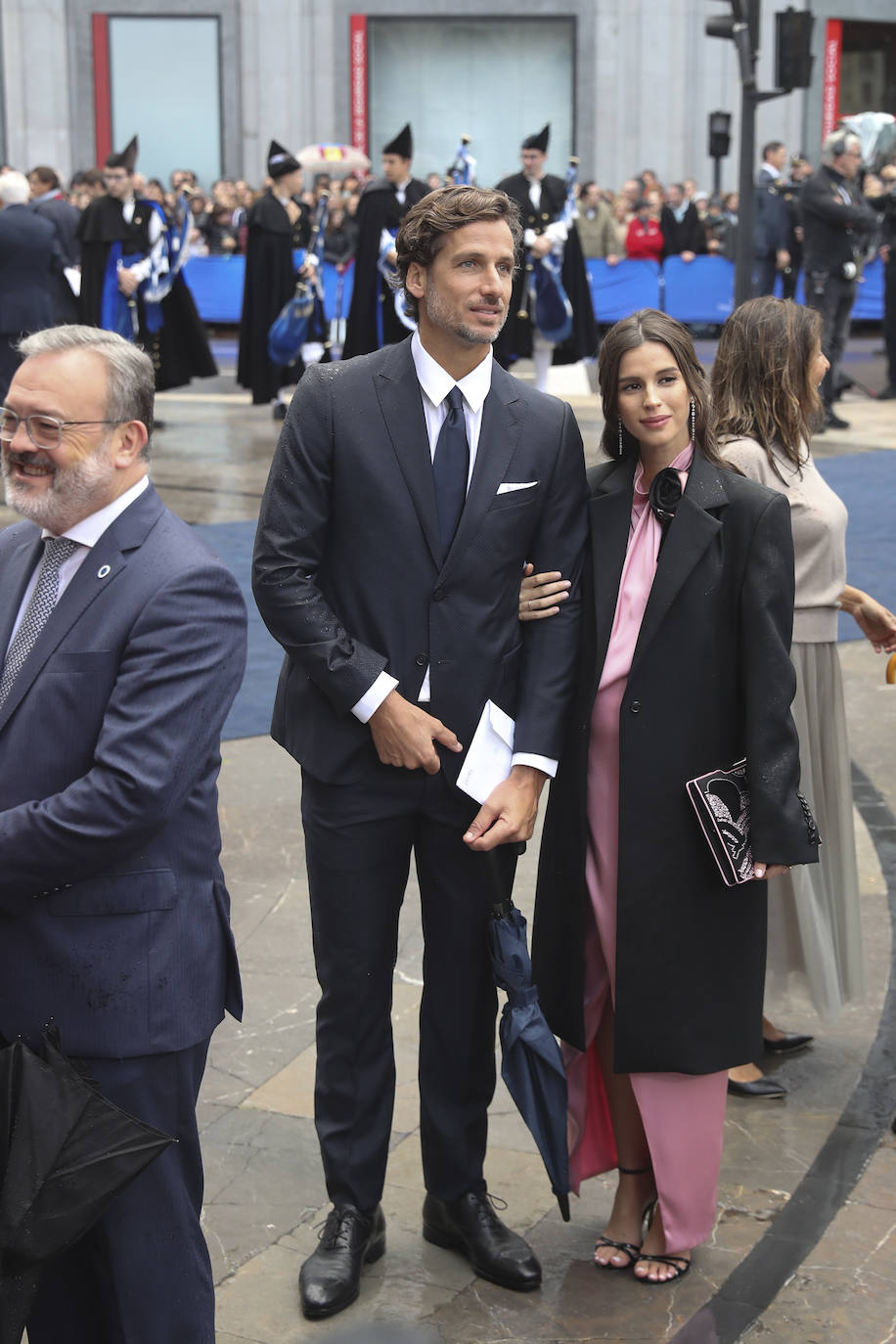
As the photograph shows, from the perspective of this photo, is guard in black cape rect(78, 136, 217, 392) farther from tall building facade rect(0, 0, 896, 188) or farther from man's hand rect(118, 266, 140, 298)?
tall building facade rect(0, 0, 896, 188)

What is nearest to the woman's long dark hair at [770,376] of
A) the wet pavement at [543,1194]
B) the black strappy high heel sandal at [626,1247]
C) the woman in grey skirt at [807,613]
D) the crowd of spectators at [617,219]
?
the woman in grey skirt at [807,613]

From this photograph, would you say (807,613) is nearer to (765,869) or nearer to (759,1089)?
(765,869)

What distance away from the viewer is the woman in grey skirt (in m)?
3.84

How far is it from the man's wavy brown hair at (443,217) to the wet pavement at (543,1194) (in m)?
1.84

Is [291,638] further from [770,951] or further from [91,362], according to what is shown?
[770,951]

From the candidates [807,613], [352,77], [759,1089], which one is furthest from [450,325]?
[352,77]

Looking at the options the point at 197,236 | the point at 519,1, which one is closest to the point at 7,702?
the point at 197,236

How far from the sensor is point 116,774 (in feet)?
8.01

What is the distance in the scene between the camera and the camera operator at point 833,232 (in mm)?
13359

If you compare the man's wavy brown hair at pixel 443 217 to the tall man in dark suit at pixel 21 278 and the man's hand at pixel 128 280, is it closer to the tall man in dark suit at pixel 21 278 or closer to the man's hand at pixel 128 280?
the tall man in dark suit at pixel 21 278

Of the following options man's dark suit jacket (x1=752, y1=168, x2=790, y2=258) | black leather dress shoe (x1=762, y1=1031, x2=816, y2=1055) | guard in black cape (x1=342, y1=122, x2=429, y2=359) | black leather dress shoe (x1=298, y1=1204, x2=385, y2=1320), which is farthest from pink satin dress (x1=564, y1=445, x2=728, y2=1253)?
man's dark suit jacket (x1=752, y1=168, x2=790, y2=258)

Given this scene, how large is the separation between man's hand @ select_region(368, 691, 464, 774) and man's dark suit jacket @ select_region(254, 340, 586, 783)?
0.05m

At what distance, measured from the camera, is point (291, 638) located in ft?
10.2

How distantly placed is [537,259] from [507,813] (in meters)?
10.3
